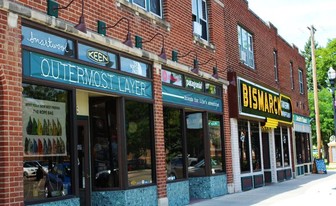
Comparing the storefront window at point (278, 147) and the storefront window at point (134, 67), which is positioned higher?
the storefront window at point (134, 67)

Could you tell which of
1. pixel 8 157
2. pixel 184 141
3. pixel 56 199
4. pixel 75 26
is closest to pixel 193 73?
pixel 184 141

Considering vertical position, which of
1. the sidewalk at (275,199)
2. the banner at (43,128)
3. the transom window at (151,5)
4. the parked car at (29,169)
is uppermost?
the transom window at (151,5)

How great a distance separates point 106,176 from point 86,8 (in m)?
3.71

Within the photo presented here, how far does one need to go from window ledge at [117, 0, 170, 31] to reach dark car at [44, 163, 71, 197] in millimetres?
3942

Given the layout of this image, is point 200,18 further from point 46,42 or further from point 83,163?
point 46,42

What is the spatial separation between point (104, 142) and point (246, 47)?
35.2 feet

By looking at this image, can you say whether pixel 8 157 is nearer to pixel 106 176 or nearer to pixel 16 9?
pixel 16 9

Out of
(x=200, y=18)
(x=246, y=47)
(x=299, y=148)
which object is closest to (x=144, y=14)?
(x=200, y=18)

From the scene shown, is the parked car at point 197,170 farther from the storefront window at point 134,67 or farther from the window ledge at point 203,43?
the storefront window at point 134,67

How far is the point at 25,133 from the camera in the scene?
7.78 m

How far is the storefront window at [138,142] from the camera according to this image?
10.8 metres

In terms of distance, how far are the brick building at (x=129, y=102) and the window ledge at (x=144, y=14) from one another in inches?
1.5

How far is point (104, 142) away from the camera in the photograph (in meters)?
10.7

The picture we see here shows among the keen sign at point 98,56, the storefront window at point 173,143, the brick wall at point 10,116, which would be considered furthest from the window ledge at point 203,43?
the brick wall at point 10,116
